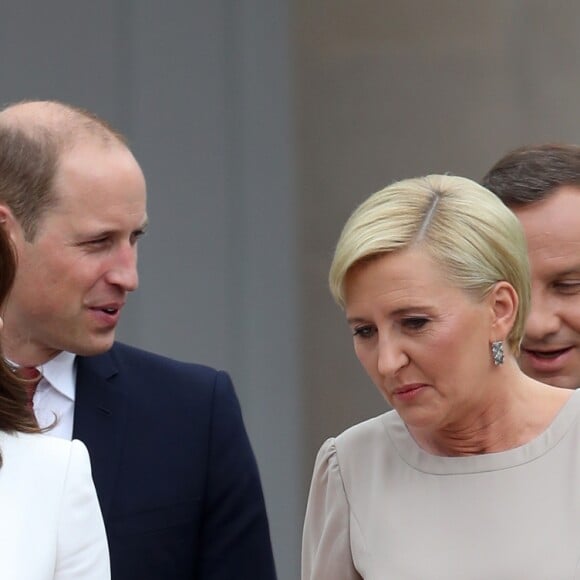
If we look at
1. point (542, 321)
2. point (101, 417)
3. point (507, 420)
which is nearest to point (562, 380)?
point (542, 321)

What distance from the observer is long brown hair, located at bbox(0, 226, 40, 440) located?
247cm

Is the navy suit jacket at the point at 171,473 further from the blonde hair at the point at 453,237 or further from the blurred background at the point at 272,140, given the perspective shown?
the blurred background at the point at 272,140

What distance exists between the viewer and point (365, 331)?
2.75m

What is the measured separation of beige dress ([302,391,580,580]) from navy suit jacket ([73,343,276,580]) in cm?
19

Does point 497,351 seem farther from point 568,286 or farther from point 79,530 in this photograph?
point 79,530

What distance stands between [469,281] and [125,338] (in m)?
2.71

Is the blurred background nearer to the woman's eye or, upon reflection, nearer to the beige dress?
the woman's eye

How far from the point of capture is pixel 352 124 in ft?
17.8

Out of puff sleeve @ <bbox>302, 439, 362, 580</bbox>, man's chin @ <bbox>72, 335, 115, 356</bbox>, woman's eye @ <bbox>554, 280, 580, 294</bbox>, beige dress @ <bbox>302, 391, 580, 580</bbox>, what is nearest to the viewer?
beige dress @ <bbox>302, 391, 580, 580</bbox>

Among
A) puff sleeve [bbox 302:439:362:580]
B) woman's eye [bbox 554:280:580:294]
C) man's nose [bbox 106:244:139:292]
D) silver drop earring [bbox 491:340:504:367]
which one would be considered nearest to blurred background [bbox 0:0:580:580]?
woman's eye [bbox 554:280:580:294]

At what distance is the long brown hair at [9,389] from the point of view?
2475mm

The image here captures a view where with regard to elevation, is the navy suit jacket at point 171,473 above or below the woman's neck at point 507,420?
below

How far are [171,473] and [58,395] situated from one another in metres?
0.26

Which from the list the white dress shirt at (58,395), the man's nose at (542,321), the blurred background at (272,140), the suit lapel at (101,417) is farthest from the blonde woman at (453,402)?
the blurred background at (272,140)
